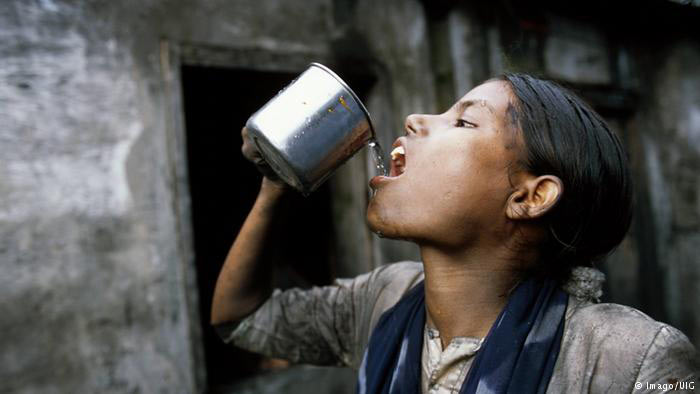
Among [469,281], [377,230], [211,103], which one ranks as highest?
[211,103]

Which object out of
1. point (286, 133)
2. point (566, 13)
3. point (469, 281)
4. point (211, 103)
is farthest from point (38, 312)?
point (566, 13)

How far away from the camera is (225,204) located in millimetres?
4664

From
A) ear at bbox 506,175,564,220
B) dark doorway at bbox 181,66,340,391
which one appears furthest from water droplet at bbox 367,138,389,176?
dark doorway at bbox 181,66,340,391

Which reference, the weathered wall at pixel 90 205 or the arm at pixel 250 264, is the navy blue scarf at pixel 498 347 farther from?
the weathered wall at pixel 90 205

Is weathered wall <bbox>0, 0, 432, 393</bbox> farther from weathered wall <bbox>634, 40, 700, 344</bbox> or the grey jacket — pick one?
weathered wall <bbox>634, 40, 700, 344</bbox>

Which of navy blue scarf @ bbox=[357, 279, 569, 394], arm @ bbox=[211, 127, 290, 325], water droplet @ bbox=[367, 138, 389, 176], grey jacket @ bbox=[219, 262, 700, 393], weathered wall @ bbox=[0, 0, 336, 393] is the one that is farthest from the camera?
weathered wall @ bbox=[0, 0, 336, 393]

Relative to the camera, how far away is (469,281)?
1.46 m

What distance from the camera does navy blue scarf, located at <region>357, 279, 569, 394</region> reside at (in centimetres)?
125

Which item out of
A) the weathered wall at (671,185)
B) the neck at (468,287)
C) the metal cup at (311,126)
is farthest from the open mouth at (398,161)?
the weathered wall at (671,185)

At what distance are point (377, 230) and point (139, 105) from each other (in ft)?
6.19

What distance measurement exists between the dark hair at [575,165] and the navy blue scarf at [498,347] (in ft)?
0.55

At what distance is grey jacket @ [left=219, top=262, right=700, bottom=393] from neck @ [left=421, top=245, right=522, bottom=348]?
0.17 meters

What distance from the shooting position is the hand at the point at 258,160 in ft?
5.22

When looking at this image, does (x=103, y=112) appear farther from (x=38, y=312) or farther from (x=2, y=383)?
(x=2, y=383)
